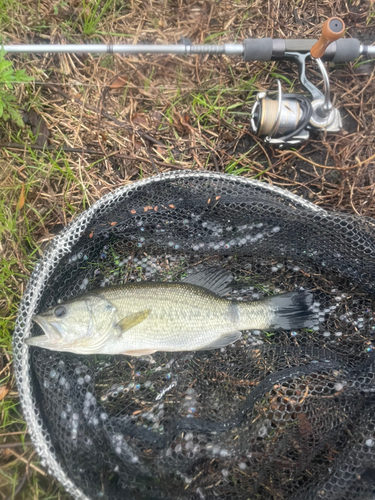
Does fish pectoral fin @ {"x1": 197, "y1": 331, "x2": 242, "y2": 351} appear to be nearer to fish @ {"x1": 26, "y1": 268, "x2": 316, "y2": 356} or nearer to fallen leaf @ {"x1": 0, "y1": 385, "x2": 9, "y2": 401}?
fish @ {"x1": 26, "y1": 268, "x2": 316, "y2": 356}

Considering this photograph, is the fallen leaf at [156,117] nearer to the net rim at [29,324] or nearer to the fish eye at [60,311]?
the net rim at [29,324]

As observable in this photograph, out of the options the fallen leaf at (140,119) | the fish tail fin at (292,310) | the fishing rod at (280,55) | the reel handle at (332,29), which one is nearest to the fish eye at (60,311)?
the fish tail fin at (292,310)

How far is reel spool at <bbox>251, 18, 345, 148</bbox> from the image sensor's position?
2.44 metres

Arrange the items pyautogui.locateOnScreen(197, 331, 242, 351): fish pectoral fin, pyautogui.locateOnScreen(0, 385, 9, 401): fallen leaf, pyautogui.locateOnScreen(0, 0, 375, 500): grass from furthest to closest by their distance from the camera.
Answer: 1. pyautogui.locateOnScreen(0, 0, 375, 500): grass
2. pyautogui.locateOnScreen(0, 385, 9, 401): fallen leaf
3. pyautogui.locateOnScreen(197, 331, 242, 351): fish pectoral fin

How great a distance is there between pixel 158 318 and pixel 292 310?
883 mm

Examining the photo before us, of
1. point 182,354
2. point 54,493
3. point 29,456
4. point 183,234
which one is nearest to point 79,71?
point 183,234

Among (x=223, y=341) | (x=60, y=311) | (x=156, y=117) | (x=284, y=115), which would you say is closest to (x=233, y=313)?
(x=223, y=341)

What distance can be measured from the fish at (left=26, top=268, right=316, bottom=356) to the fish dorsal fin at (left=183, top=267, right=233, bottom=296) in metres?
0.02

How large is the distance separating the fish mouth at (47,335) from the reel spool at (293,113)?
190 cm

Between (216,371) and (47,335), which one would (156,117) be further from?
(216,371)

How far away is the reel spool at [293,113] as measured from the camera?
2441 mm

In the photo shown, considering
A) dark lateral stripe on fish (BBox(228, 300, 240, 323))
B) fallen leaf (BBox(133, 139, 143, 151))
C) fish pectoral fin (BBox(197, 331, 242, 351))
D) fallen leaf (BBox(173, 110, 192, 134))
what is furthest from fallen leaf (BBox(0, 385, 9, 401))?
fallen leaf (BBox(173, 110, 192, 134))

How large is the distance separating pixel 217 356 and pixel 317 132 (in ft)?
6.13

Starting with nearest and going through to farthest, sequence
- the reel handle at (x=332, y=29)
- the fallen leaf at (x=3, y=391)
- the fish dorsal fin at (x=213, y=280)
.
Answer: the reel handle at (x=332, y=29) < the fish dorsal fin at (x=213, y=280) < the fallen leaf at (x=3, y=391)
